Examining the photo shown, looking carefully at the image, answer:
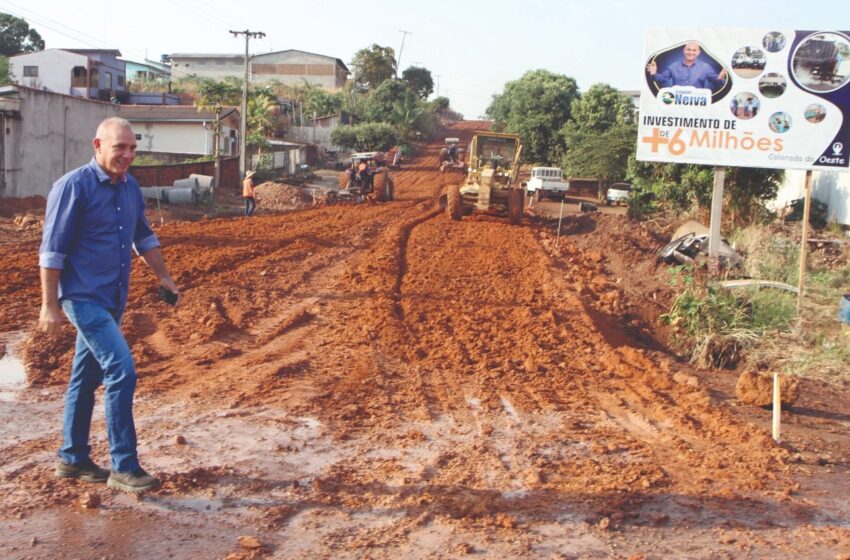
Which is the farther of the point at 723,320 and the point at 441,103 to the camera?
the point at 441,103

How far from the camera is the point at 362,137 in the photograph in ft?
204

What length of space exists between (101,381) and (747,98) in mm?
10896

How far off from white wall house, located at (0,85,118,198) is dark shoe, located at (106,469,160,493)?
20.8m

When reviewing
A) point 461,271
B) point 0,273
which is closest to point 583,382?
point 461,271

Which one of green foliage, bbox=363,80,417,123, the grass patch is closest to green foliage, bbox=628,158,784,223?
the grass patch

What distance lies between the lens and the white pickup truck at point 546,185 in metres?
36.7

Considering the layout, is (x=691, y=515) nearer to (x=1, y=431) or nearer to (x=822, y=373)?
(x=1, y=431)

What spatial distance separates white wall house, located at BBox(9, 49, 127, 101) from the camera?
188ft

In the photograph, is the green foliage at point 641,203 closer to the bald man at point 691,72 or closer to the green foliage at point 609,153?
the green foliage at point 609,153

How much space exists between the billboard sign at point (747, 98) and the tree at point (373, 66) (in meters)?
77.4

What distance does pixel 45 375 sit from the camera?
695 centimetres

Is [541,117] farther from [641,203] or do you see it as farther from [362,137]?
[641,203]

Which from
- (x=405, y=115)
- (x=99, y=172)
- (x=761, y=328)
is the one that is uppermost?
(x=405, y=115)

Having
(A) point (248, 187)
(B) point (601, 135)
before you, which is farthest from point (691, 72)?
(B) point (601, 135)
